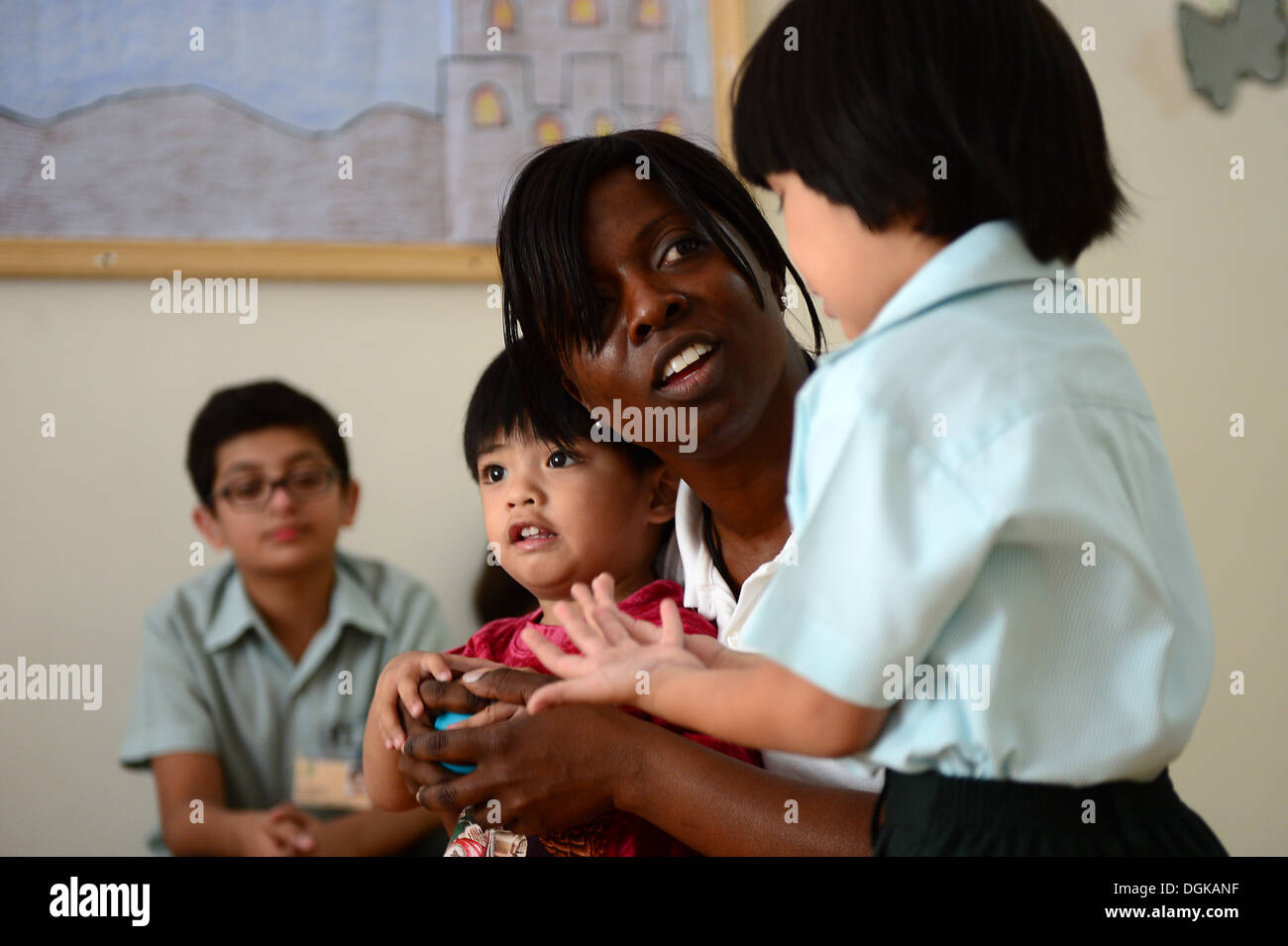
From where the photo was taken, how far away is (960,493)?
2.20 feet

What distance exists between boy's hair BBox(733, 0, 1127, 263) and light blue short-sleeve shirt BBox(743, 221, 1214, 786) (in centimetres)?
4

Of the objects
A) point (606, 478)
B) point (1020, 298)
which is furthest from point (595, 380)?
point (1020, 298)

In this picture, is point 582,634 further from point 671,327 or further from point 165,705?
point 165,705

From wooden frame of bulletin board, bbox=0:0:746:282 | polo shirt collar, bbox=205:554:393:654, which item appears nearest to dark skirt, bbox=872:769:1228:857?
polo shirt collar, bbox=205:554:393:654

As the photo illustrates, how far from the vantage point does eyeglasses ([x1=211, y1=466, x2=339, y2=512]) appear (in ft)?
6.92

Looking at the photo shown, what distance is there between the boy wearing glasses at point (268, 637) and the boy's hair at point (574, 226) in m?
1.06

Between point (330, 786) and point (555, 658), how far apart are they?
1.37 m

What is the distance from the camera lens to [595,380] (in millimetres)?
1105

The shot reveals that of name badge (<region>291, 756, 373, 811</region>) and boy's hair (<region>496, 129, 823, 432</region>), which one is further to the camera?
name badge (<region>291, 756, 373, 811</region>)

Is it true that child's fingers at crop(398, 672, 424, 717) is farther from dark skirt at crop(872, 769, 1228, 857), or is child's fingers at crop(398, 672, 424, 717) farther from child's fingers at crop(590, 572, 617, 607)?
dark skirt at crop(872, 769, 1228, 857)

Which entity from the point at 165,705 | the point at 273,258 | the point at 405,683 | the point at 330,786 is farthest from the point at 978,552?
the point at 273,258

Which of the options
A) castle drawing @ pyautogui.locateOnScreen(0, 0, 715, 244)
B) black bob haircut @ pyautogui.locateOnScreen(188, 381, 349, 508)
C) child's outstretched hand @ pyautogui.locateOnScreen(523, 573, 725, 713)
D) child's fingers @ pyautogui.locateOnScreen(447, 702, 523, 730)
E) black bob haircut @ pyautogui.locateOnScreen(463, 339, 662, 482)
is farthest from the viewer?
castle drawing @ pyautogui.locateOnScreen(0, 0, 715, 244)

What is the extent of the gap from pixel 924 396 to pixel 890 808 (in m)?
0.28

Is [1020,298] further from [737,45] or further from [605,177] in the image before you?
[737,45]
